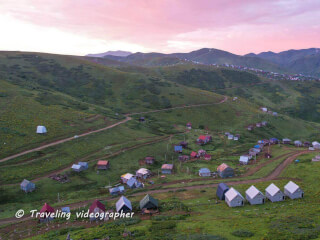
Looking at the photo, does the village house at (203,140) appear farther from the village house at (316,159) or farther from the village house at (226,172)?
the village house at (316,159)

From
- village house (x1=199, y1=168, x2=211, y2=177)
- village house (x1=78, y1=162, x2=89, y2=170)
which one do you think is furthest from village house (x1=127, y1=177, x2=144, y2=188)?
village house (x1=199, y1=168, x2=211, y2=177)

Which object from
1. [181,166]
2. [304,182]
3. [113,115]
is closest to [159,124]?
[113,115]

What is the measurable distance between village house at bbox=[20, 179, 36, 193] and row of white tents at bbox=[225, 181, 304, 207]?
4928 centimetres

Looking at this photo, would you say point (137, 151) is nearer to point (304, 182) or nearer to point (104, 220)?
point (104, 220)

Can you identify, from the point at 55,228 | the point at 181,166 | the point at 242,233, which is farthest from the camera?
the point at 181,166

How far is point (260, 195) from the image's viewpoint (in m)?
50.9

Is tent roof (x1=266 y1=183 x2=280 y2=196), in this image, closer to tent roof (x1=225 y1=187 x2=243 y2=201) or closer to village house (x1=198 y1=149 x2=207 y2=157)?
tent roof (x1=225 y1=187 x2=243 y2=201)

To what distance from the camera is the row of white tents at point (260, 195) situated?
49.9 meters

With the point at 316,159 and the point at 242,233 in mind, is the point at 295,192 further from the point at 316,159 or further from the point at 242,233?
the point at 316,159

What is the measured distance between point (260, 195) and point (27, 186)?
56.8 m

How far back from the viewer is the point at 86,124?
106688mm

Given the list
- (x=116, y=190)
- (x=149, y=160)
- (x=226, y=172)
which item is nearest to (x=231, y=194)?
(x=226, y=172)

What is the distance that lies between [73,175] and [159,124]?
66.4 meters

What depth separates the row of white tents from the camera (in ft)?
164
